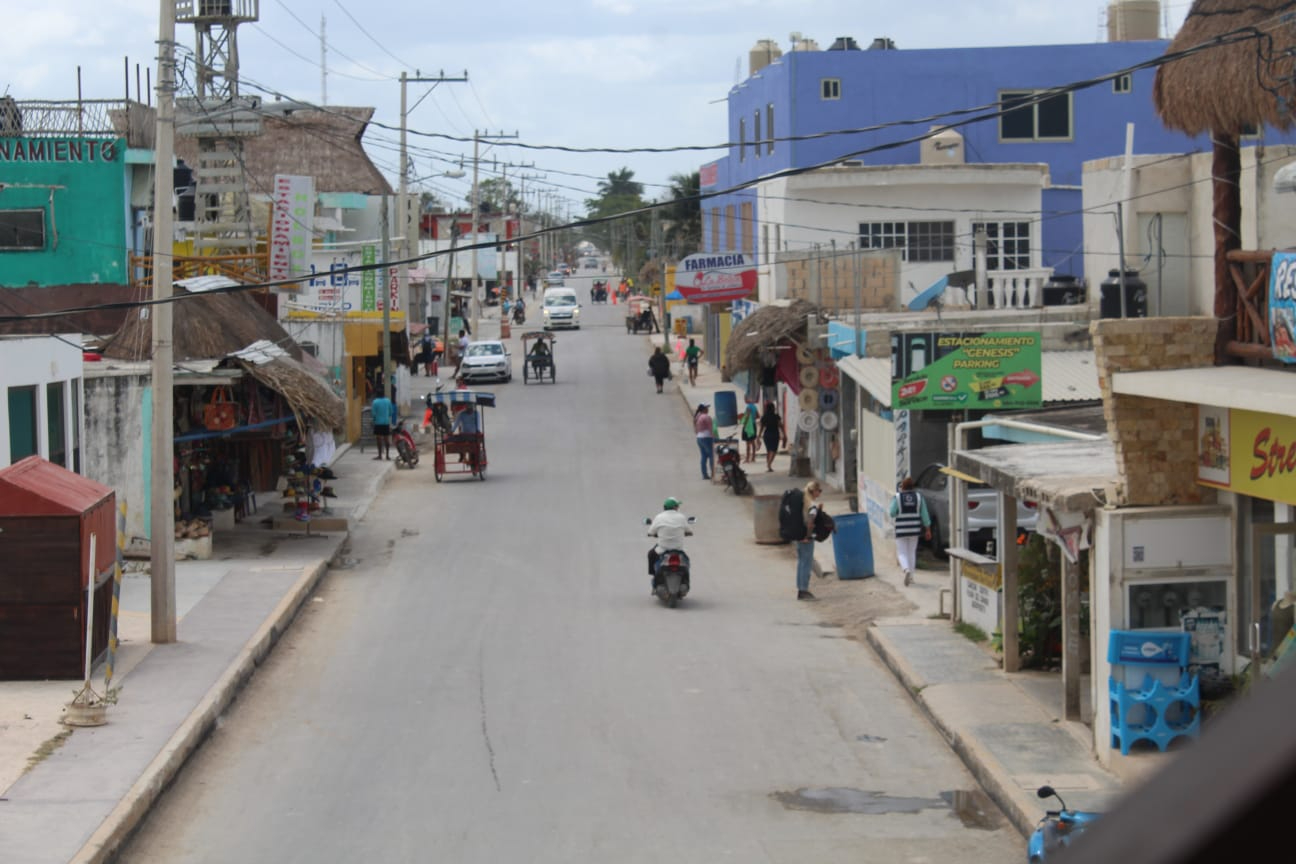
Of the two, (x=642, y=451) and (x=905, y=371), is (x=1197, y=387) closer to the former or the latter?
(x=905, y=371)

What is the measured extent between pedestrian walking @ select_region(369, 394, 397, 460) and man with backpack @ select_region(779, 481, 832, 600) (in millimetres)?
17649

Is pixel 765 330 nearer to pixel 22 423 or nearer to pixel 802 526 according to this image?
pixel 802 526

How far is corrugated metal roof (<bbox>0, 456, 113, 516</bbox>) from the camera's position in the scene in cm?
1509

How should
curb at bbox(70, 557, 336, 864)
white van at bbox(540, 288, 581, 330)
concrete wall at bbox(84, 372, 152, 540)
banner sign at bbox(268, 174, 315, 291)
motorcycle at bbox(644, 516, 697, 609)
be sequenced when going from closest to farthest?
1. curb at bbox(70, 557, 336, 864)
2. motorcycle at bbox(644, 516, 697, 609)
3. concrete wall at bbox(84, 372, 152, 540)
4. banner sign at bbox(268, 174, 315, 291)
5. white van at bbox(540, 288, 581, 330)

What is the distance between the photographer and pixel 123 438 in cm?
2328

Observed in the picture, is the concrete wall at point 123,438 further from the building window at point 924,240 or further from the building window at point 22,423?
the building window at point 924,240

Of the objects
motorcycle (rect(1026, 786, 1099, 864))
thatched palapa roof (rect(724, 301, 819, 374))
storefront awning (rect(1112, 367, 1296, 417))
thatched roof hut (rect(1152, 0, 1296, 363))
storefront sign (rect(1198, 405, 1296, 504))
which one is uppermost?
thatched roof hut (rect(1152, 0, 1296, 363))

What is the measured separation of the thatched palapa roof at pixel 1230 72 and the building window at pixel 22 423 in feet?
45.0

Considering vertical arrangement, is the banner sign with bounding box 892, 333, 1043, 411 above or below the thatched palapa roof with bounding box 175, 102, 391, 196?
below

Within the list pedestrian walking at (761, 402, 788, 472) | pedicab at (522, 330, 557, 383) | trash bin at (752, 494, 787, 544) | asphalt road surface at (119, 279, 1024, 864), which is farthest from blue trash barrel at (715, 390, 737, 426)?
pedicab at (522, 330, 557, 383)

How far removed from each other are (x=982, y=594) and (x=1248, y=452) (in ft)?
21.8

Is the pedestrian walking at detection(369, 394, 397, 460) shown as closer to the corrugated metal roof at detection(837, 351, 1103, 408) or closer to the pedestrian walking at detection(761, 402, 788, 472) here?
the pedestrian walking at detection(761, 402, 788, 472)

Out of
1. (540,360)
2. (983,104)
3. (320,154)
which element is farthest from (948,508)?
(320,154)

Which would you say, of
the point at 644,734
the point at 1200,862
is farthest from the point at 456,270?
the point at 1200,862
